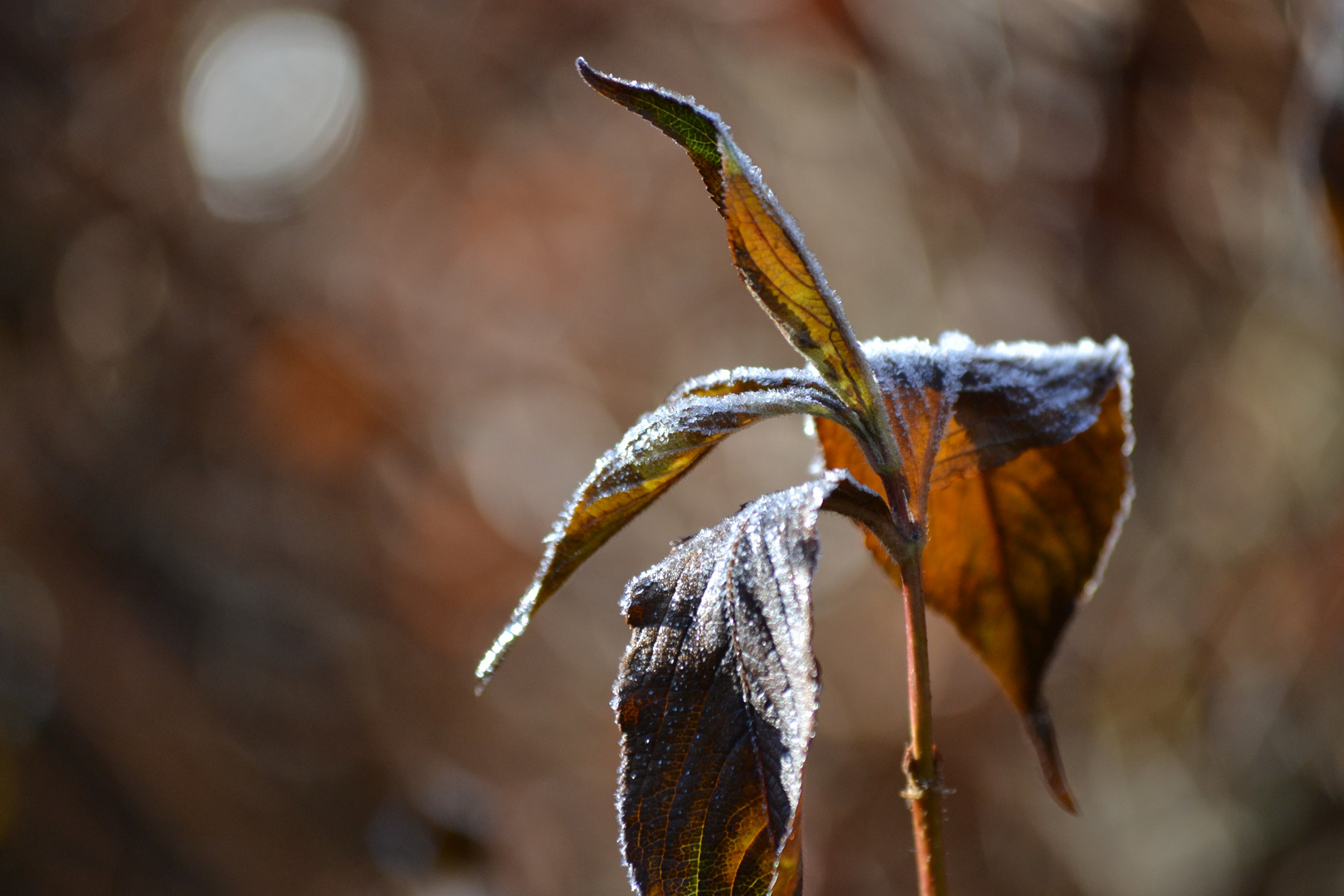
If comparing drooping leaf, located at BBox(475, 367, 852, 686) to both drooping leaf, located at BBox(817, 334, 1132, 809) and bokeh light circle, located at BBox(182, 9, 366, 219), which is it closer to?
drooping leaf, located at BBox(817, 334, 1132, 809)

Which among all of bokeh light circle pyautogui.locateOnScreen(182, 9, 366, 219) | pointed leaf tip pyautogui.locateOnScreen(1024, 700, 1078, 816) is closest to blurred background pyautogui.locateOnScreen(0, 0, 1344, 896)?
bokeh light circle pyautogui.locateOnScreen(182, 9, 366, 219)

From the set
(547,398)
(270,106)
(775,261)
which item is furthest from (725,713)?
(270,106)

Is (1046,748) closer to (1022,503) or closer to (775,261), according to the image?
(1022,503)

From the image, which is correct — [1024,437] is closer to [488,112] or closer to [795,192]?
[795,192]

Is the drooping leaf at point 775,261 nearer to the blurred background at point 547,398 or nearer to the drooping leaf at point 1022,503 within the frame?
the drooping leaf at point 1022,503

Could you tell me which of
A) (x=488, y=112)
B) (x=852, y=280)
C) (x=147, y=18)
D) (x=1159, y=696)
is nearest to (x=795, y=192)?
(x=852, y=280)
